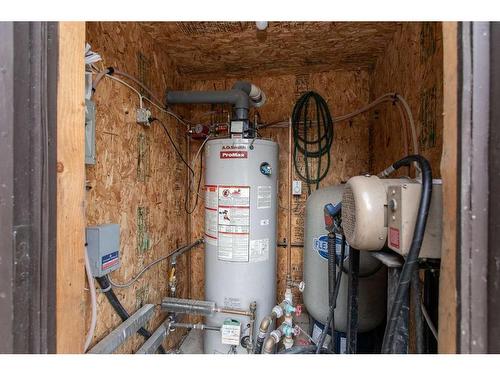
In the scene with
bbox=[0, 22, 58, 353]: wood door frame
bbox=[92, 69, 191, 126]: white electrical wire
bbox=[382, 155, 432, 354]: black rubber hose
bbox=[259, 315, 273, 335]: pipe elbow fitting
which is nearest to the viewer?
bbox=[0, 22, 58, 353]: wood door frame

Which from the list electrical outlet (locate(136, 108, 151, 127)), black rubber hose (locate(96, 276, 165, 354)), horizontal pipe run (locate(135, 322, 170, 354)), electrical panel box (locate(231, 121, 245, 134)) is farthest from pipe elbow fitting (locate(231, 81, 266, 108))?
horizontal pipe run (locate(135, 322, 170, 354))

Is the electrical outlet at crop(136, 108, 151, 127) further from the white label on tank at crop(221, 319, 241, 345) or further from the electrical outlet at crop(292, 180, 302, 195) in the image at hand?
the white label on tank at crop(221, 319, 241, 345)

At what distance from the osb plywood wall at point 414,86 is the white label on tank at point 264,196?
2.62 ft

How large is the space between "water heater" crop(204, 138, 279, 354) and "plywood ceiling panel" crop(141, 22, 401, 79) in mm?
630

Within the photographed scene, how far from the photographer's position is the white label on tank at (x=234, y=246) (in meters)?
1.49

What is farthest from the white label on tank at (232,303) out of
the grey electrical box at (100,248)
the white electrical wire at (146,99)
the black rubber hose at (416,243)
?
the white electrical wire at (146,99)

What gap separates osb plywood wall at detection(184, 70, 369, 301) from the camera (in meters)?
1.89

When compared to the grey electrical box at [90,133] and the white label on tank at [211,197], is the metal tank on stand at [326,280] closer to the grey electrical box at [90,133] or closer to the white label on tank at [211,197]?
the white label on tank at [211,197]

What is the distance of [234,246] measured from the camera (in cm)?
149

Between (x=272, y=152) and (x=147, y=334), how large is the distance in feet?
4.43

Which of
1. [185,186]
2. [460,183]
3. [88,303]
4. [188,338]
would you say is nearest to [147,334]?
[88,303]

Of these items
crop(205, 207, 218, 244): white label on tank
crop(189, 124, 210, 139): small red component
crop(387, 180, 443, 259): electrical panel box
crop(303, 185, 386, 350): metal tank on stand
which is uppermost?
crop(189, 124, 210, 139): small red component

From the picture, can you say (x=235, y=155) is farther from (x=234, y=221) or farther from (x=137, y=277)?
(x=137, y=277)

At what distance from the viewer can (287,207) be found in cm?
194
